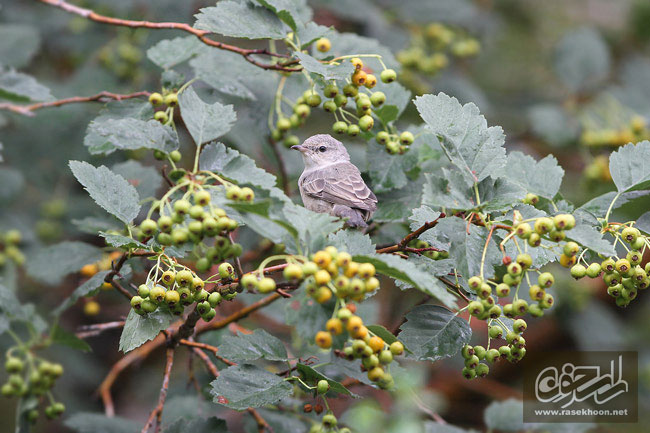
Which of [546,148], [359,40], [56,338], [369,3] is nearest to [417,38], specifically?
[369,3]

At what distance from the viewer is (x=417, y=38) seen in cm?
453

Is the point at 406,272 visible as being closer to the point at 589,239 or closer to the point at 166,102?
the point at 589,239

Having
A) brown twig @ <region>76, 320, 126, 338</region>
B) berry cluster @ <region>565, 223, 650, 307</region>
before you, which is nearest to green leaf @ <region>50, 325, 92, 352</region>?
brown twig @ <region>76, 320, 126, 338</region>

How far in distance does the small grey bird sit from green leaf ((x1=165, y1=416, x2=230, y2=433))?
98 cm

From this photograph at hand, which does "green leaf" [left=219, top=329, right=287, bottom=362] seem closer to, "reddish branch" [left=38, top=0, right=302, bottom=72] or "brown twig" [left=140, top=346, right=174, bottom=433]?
"brown twig" [left=140, top=346, right=174, bottom=433]

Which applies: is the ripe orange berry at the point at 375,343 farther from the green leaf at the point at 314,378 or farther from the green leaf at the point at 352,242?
the green leaf at the point at 314,378

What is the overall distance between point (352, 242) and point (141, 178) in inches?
56.8

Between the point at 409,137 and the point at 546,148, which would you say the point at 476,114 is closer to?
the point at 409,137

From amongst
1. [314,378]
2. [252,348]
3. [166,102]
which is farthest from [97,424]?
→ [166,102]

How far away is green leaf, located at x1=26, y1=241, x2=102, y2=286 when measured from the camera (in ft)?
9.66

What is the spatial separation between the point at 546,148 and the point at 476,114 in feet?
10.4

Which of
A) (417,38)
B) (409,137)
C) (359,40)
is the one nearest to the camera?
(409,137)

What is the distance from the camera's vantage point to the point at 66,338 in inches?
112

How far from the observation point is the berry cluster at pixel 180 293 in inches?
73.6
